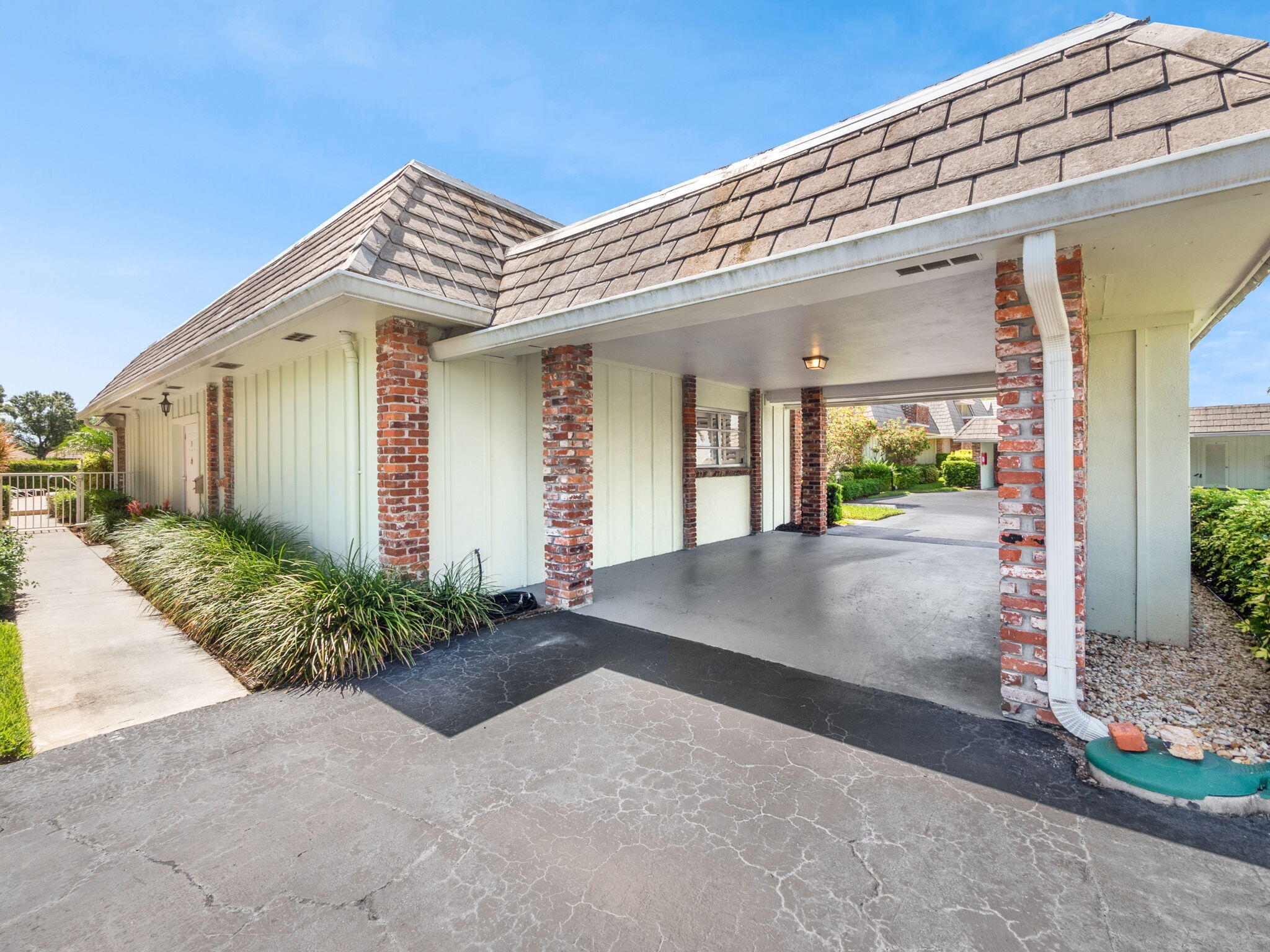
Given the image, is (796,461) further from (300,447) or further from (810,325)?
(300,447)

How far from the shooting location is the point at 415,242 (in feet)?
16.4

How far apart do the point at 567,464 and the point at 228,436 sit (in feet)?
21.3

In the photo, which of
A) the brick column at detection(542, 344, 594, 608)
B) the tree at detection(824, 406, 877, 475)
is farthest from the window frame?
the tree at detection(824, 406, 877, 475)

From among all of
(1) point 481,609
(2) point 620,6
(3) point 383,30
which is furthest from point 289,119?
(1) point 481,609

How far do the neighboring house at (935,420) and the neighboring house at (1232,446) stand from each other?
29.7ft

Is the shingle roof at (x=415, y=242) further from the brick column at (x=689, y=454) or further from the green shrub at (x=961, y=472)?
the green shrub at (x=961, y=472)

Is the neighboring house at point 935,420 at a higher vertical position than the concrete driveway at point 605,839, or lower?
higher

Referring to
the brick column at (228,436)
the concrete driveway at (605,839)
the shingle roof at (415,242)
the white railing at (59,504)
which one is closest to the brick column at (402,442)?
the shingle roof at (415,242)

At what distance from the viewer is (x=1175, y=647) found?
14.5ft

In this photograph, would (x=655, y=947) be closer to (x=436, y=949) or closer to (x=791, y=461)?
(x=436, y=949)

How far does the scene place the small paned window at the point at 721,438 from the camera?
9.88m

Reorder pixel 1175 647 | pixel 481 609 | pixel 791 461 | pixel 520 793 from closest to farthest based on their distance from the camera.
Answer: pixel 520 793, pixel 1175 647, pixel 481 609, pixel 791 461

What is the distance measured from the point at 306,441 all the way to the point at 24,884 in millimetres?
5097

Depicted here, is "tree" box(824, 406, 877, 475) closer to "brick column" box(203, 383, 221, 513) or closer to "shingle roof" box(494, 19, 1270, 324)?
"shingle roof" box(494, 19, 1270, 324)
